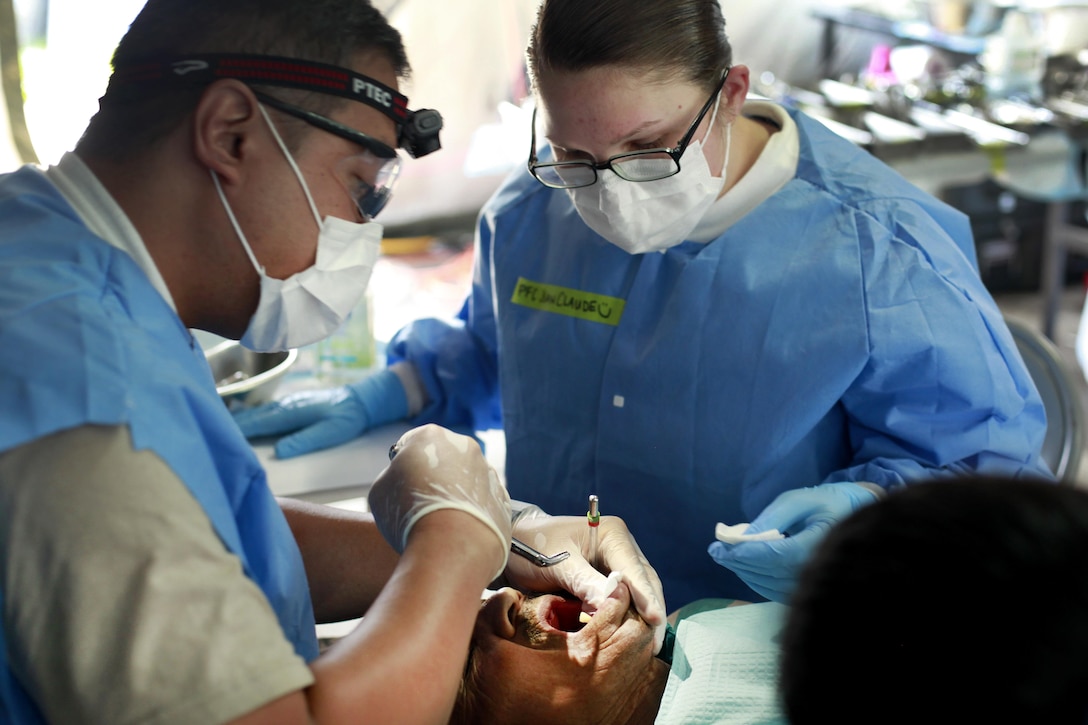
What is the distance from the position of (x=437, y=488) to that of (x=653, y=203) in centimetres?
71

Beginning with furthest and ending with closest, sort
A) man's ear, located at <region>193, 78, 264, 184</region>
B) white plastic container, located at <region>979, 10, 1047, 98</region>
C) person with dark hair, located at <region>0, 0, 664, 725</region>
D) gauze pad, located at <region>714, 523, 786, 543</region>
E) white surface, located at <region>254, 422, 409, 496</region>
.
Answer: white plastic container, located at <region>979, 10, 1047, 98</region> → white surface, located at <region>254, 422, 409, 496</region> → gauze pad, located at <region>714, 523, 786, 543</region> → man's ear, located at <region>193, 78, 264, 184</region> → person with dark hair, located at <region>0, 0, 664, 725</region>

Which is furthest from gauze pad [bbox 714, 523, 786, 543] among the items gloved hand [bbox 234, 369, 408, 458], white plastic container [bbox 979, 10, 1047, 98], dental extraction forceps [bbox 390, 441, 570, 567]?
white plastic container [bbox 979, 10, 1047, 98]

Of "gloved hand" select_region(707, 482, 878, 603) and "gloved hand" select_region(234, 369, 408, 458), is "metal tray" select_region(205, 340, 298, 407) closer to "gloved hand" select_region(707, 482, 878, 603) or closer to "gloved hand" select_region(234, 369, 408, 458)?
"gloved hand" select_region(234, 369, 408, 458)

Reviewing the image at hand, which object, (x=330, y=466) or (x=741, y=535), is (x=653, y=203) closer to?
(x=741, y=535)

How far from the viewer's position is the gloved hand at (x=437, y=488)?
1.09 meters

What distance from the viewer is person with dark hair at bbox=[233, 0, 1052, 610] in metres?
1.49

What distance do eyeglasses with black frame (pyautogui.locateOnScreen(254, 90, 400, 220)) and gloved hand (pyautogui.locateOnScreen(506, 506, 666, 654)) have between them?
0.51 metres

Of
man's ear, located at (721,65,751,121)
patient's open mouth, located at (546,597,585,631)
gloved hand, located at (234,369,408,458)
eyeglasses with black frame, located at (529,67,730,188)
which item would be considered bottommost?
gloved hand, located at (234,369,408,458)

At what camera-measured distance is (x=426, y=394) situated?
7.04 ft

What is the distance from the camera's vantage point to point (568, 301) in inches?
71.9

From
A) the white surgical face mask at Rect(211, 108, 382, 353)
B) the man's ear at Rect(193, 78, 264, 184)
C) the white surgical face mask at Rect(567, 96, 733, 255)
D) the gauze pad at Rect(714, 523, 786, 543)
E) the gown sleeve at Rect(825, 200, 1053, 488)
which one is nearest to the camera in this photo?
the man's ear at Rect(193, 78, 264, 184)

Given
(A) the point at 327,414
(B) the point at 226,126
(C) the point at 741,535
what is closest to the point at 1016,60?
(A) the point at 327,414

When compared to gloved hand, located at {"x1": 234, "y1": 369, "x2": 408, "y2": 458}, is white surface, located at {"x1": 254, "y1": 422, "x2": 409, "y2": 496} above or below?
below

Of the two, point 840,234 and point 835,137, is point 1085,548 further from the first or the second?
point 835,137
